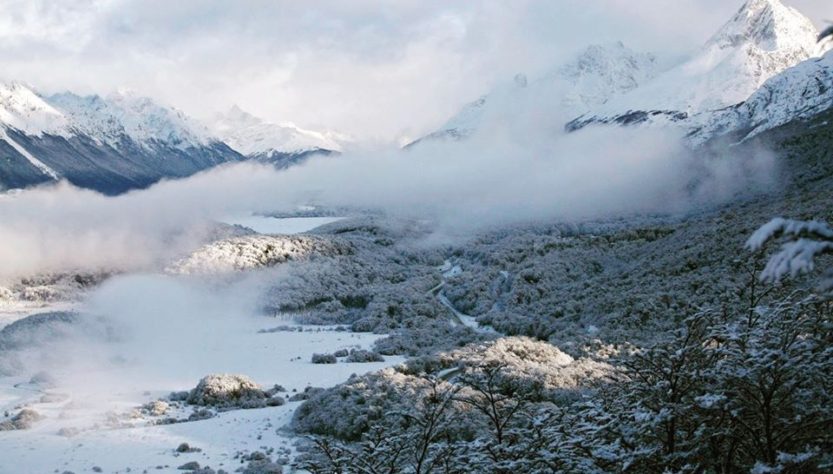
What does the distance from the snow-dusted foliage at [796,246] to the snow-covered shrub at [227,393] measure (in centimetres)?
2110

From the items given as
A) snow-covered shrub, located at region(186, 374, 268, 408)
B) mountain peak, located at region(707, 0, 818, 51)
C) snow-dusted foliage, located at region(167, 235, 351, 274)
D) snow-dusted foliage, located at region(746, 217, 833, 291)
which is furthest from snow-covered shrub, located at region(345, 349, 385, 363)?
mountain peak, located at region(707, 0, 818, 51)

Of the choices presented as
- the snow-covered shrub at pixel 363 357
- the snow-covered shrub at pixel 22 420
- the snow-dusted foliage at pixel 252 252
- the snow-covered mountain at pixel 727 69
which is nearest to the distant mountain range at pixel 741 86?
the snow-covered mountain at pixel 727 69

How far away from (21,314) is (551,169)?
340ft

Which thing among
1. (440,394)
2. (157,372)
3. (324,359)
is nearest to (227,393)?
(157,372)

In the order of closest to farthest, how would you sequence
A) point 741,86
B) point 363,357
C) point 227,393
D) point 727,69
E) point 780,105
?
point 227,393, point 363,357, point 780,105, point 741,86, point 727,69

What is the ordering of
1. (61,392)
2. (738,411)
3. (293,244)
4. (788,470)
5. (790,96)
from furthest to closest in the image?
(790,96), (293,244), (61,392), (738,411), (788,470)

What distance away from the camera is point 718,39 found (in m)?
188

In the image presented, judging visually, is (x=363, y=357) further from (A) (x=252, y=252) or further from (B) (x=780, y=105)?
(B) (x=780, y=105)

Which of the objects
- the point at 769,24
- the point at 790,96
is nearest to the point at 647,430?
the point at 790,96

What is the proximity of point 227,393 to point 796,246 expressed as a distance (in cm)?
2230

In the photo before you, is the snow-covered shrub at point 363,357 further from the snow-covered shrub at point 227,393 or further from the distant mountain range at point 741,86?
the distant mountain range at point 741,86

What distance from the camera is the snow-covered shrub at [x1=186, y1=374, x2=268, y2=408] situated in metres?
23.2

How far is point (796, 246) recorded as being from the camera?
13.8 feet

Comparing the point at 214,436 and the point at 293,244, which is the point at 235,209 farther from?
the point at 214,436
